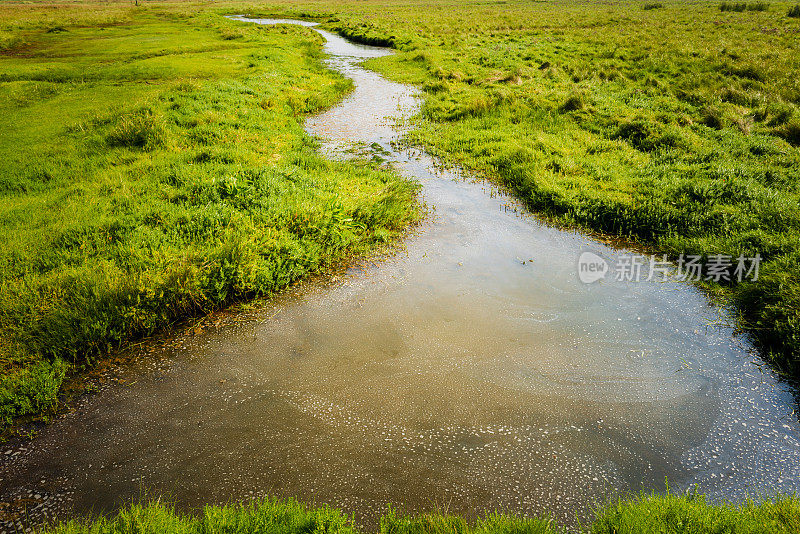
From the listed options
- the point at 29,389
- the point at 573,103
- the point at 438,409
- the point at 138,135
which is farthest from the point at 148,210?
the point at 573,103

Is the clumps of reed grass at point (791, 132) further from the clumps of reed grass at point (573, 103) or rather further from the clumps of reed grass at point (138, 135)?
the clumps of reed grass at point (138, 135)

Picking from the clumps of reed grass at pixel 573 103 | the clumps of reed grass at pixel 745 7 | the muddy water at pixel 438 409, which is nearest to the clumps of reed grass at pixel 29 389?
the muddy water at pixel 438 409

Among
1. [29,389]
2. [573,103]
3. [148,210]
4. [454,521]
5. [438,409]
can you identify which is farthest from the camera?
[573,103]

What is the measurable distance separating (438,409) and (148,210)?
7432mm

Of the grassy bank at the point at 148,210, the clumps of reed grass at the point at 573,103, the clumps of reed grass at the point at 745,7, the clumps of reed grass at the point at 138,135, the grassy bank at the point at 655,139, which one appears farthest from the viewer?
the clumps of reed grass at the point at 745,7

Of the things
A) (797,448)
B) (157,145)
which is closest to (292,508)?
(797,448)

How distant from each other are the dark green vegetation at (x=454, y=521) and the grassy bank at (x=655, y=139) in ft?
10.4

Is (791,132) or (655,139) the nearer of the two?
(791,132)

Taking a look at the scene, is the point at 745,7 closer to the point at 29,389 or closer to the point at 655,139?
the point at 655,139

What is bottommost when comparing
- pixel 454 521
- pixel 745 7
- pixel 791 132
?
pixel 454 521

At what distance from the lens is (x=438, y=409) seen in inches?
216

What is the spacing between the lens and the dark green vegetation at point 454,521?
149 inches

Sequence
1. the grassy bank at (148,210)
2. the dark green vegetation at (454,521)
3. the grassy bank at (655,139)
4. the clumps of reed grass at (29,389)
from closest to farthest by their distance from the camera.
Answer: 1. the dark green vegetation at (454,521)
2. the clumps of reed grass at (29,389)
3. the grassy bank at (148,210)
4. the grassy bank at (655,139)

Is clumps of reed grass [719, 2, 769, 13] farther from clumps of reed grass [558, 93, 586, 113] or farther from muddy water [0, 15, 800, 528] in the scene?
muddy water [0, 15, 800, 528]
